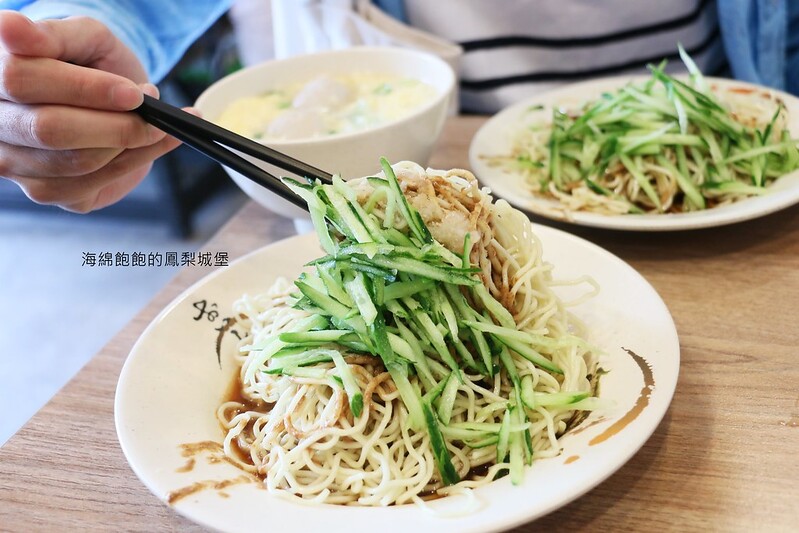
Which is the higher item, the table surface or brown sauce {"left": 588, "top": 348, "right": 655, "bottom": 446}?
brown sauce {"left": 588, "top": 348, "right": 655, "bottom": 446}

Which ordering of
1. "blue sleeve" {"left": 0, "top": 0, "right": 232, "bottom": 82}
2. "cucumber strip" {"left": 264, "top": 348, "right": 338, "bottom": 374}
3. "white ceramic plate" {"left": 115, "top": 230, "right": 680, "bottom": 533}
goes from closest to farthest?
"white ceramic plate" {"left": 115, "top": 230, "right": 680, "bottom": 533}, "cucumber strip" {"left": 264, "top": 348, "right": 338, "bottom": 374}, "blue sleeve" {"left": 0, "top": 0, "right": 232, "bottom": 82}

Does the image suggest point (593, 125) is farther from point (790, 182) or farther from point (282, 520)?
point (282, 520)

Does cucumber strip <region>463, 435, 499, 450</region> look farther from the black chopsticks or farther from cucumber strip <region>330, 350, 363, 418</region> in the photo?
the black chopsticks

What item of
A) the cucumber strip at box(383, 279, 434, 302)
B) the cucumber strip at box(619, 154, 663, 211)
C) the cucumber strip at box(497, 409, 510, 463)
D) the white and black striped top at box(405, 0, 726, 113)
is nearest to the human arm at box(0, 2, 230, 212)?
the cucumber strip at box(383, 279, 434, 302)

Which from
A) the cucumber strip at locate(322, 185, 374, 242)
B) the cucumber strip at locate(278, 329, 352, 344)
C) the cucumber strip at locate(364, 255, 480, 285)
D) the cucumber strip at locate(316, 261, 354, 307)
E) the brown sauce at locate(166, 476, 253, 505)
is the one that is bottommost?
the brown sauce at locate(166, 476, 253, 505)

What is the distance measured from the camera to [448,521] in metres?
0.86

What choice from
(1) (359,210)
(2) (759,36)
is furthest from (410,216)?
(2) (759,36)

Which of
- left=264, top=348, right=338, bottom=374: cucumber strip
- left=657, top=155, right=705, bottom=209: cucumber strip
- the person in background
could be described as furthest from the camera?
the person in background

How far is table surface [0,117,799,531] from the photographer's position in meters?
1.00

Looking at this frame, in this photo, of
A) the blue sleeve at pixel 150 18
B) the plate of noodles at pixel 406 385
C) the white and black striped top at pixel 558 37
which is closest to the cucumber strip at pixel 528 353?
the plate of noodles at pixel 406 385

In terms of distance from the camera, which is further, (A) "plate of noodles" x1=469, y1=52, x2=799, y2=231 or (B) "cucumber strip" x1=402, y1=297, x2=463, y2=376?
(A) "plate of noodles" x1=469, y1=52, x2=799, y2=231

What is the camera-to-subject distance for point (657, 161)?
1.69 m

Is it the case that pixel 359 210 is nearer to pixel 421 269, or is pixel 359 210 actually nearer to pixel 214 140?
pixel 421 269

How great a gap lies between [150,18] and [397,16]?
0.78 meters
